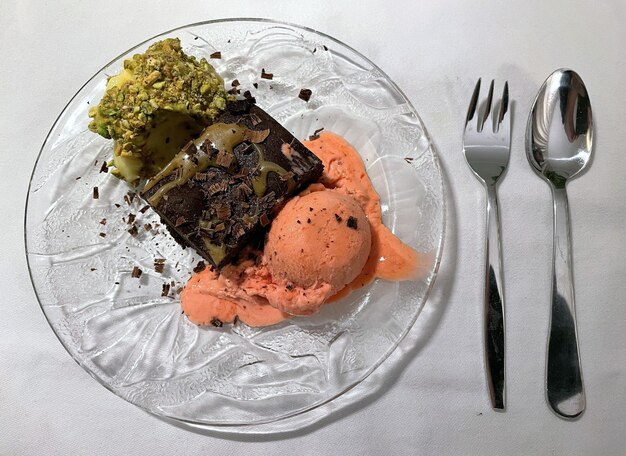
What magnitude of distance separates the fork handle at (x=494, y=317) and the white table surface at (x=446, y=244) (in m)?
0.05

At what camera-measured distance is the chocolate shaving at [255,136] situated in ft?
6.33

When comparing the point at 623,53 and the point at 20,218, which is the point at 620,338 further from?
the point at 20,218

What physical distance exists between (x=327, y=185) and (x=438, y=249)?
1.79 feet

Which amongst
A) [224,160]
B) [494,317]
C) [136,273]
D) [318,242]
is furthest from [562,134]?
[136,273]

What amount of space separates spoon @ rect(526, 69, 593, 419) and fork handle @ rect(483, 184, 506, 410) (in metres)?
0.21

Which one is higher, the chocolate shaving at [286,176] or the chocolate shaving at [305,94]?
the chocolate shaving at [305,94]

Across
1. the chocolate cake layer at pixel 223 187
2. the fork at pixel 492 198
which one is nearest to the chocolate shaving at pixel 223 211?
the chocolate cake layer at pixel 223 187

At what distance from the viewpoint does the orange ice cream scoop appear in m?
1.86

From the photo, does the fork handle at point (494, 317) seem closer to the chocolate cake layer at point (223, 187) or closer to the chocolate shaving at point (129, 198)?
the chocolate cake layer at point (223, 187)

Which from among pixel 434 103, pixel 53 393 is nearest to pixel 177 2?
pixel 434 103

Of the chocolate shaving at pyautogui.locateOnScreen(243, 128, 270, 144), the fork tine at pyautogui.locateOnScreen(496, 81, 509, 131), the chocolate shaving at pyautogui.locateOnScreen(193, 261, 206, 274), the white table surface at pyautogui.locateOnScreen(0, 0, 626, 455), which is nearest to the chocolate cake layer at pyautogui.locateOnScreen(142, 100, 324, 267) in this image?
the chocolate shaving at pyautogui.locateOnScreen(243, 128, 270, 144)

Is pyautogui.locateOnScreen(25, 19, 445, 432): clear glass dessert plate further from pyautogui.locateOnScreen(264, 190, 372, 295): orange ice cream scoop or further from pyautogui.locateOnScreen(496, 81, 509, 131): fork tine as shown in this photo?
pyautogui.locateOnScreen(496, 81, 509, 131): fork tine

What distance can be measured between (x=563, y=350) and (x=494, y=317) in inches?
12.1

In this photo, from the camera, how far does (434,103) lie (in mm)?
2295
